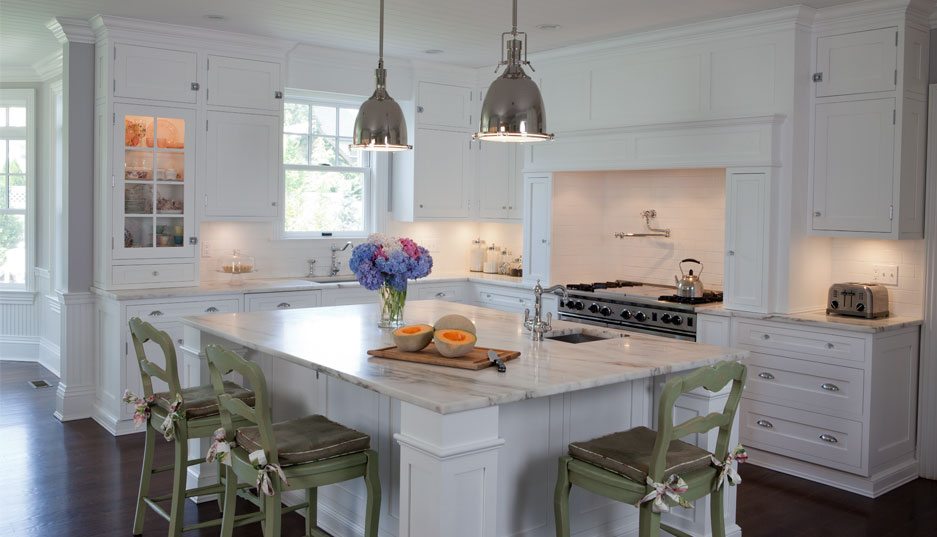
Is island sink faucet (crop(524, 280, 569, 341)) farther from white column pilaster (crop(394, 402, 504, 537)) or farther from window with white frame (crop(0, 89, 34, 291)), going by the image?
window with white frame (crop(0, 89, 34, 291))

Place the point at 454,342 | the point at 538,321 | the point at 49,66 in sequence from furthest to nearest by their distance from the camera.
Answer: the point at 49,66, the point at 538,321, the point at 454,342

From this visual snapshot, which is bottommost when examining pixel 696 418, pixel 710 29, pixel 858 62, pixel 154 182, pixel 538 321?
pixel 696 418

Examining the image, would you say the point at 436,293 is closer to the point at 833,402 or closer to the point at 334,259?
the point at 334,259

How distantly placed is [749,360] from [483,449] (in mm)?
2993

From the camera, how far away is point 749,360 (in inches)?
210

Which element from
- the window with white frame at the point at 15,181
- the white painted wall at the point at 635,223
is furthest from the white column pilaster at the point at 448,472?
the window with white frame at the point at 15,181

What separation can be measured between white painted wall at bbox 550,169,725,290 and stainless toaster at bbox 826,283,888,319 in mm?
986

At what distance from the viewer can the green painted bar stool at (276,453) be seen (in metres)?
3.10

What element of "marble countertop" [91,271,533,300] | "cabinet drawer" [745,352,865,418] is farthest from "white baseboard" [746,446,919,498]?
"marble countertop" [91,271,533,300]

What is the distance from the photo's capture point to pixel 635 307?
19.4 feet

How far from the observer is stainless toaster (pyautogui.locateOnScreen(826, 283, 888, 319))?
16.7 ft

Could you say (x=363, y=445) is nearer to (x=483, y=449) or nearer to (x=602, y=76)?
(x=483, y=449)

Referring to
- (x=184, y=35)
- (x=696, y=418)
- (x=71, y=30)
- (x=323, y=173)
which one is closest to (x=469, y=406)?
(x=696, y=418)

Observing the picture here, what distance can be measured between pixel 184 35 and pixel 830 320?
15.2 ft
